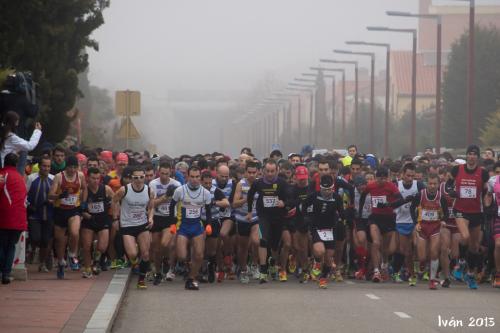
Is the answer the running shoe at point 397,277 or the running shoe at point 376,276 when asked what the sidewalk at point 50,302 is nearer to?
the running shoe at point 376,276

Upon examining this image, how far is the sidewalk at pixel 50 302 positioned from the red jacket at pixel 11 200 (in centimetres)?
92

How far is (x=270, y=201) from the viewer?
21.2 m

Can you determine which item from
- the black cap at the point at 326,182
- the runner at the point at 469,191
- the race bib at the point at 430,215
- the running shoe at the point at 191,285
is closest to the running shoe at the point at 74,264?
the running shoe at the point at 191,285

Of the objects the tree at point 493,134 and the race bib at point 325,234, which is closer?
the race bib at point 325,234

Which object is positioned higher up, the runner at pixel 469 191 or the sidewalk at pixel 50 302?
the runner at pixel 469 191

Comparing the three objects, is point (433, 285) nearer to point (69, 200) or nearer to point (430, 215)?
point (430, 215)

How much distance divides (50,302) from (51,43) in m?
15.9

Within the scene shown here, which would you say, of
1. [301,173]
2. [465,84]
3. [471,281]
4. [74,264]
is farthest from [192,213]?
[465,84]

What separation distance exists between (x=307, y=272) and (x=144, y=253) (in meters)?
3.36

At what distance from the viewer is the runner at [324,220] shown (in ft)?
68.3

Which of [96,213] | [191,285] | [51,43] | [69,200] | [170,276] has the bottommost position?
[170,276]

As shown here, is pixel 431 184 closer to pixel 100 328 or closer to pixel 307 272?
pixel 307 272

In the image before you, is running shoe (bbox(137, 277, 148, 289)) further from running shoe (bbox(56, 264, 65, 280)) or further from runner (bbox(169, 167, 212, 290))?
running shoe (bbox(56, 264, 65, 280))

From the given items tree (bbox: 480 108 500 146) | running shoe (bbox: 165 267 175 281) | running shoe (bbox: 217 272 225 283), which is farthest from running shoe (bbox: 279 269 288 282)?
tree (bbox: 480 108 500 146)
